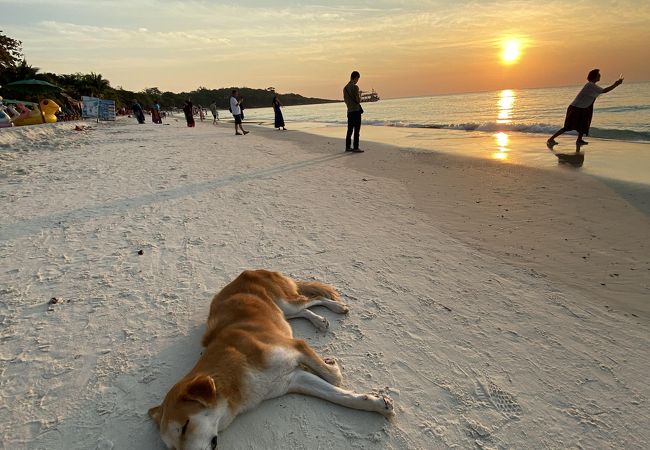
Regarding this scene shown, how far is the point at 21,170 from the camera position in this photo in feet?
30.8

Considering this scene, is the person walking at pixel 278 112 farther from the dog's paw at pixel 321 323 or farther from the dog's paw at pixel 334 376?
the dog's paw at pixel 334 376

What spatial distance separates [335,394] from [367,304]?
1.28 meters

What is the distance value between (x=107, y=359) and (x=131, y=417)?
733 millimetres

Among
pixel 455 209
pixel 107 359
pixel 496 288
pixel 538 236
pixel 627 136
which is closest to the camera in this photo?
pixel 107 359

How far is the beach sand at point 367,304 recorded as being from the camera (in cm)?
228

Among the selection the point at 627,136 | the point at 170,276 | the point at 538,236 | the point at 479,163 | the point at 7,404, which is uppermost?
the point at 627,136

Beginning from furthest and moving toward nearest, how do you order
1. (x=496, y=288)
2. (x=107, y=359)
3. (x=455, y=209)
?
1. (x=455, y=209)
2. (x=496, y=288)
3. (x=107, y=359)

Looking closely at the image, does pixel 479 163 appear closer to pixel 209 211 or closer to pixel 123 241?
pixel 209 211

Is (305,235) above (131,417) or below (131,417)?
above

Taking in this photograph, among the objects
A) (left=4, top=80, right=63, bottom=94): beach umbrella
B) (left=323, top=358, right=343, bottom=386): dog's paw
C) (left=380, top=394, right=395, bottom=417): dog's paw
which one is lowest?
(left=380, top=394, right=395, bottom=417): dog's paw

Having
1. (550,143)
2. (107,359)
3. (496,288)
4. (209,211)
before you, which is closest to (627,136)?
(550,143)

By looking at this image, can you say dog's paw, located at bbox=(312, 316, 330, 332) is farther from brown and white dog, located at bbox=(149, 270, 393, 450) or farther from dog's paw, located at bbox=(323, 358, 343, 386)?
dog's paw, located at bbox=(323, 358, 343, 386)

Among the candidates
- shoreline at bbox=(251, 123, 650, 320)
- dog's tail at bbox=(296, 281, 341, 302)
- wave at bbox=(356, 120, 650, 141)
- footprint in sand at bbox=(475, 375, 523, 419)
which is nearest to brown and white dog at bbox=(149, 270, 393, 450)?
dog's tail at bbox=(296, 281, 341, 302)

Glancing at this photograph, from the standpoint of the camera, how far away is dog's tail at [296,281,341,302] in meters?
3.58
